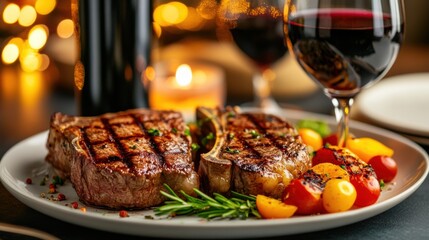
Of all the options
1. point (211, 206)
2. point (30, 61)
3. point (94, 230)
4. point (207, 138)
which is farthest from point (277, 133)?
point (30, 61)

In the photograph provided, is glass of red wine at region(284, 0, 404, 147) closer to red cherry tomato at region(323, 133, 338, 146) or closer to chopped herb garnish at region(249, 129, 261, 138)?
red cherry tomato at region(323, 133, 338, 146)

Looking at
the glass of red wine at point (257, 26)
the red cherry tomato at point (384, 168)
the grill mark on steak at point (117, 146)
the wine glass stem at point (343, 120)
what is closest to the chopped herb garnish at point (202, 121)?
the grill mark on steak at point (117, 146)

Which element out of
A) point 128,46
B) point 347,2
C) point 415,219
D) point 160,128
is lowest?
point 415,219

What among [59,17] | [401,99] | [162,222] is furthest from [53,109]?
[162,222]

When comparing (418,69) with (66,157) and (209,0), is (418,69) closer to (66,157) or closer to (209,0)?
(209,0)

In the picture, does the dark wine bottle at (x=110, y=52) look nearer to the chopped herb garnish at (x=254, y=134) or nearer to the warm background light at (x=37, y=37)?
the chopped herb garnish at (x=254, y=134)

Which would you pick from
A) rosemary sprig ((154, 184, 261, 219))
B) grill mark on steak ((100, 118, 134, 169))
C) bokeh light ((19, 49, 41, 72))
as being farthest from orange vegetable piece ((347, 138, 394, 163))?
bokeh light ((19, 49, 41, 72))
